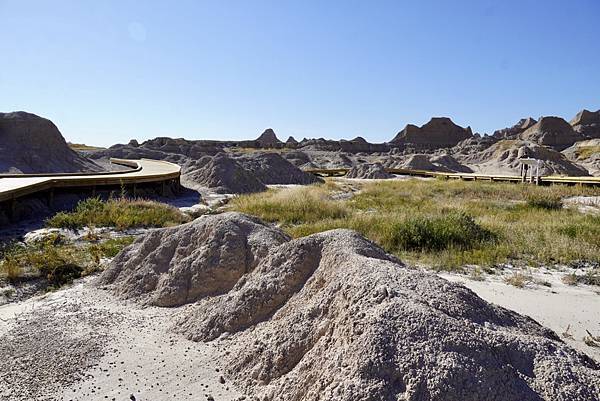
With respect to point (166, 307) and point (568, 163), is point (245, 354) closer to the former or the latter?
point (166, 307)

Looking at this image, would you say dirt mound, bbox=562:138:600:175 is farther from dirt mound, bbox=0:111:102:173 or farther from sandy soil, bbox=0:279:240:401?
sandy soil, bbox=0:279:240:401

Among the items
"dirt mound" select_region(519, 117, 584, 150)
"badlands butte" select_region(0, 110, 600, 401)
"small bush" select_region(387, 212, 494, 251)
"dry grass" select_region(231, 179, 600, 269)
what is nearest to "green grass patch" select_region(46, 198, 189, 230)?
"badlands butte" select_region(0, 110, 600, 401)

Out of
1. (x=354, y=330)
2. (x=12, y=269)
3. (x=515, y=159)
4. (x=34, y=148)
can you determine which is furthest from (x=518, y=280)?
(x=515, y=159)

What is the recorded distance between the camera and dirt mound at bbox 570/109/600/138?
75000 millimetres

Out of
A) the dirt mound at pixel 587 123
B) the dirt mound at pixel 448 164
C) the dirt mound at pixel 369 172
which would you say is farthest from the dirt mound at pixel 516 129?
the dirt mound at pixel 369 172

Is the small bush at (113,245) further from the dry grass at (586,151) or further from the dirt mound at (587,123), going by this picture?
the dirt mound at (587,123)

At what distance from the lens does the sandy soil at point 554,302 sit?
17.4 ft

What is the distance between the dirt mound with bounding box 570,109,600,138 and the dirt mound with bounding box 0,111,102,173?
77.7m

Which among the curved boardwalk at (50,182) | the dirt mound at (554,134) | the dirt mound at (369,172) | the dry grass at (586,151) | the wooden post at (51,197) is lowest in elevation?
the dirt mound at (369,172)

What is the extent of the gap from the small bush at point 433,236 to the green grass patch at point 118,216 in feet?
20.1

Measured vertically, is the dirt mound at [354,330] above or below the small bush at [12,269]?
above

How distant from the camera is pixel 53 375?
3994 mm

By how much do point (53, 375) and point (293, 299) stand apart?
2.30 m

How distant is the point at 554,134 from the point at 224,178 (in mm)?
64095
